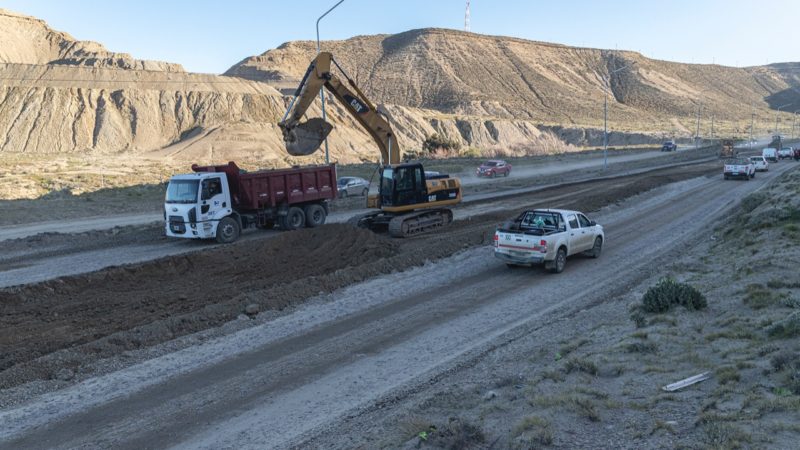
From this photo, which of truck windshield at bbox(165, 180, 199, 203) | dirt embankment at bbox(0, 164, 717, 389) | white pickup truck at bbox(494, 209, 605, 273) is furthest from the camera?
truck windshield at bbox(165, 180, 199, 203)

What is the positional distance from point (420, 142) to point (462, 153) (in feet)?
33.6

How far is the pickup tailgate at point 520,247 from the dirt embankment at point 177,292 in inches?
99.4

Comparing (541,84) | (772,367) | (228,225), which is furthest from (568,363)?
(541,84)

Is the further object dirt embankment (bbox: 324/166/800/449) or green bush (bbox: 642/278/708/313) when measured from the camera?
green bush (bbox: 642/278/708/313)

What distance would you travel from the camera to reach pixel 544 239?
55.2 ft

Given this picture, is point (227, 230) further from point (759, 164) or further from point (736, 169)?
point (759, 164)

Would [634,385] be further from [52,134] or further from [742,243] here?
[52,134]

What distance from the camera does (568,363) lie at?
9.68 m

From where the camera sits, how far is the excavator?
896 inches

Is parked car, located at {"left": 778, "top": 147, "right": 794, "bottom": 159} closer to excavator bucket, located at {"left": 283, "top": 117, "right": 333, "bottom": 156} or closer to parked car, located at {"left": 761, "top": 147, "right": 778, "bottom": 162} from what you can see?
parked car, located at {"left": 761, "top": 147, "right": 778, "bottom": 162}

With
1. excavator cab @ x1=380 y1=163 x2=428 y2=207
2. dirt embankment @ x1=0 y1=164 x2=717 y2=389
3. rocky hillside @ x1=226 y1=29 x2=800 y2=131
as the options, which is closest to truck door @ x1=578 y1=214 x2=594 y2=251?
dirt embankment @ x1=0 y1=164 x2=717 y2=389

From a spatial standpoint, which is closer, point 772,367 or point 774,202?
point 772,367

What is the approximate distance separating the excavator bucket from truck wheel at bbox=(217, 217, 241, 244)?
359 centimetres

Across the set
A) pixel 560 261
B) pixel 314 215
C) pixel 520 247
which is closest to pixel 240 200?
pixel 314 215
